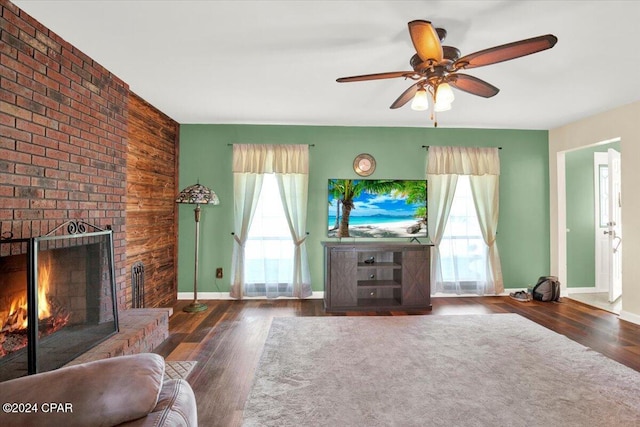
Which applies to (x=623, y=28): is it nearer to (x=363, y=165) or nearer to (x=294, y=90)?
(x=294, y=90)

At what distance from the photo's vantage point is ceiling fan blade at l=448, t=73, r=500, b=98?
2.29 m

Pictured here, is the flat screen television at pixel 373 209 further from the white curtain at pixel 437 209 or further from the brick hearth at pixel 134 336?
the brick hearth at pixel 134 336

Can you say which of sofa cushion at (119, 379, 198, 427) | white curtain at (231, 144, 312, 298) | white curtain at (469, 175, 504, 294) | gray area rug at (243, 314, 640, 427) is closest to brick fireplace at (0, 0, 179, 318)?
white curtain at (231, 144, 312, 298)

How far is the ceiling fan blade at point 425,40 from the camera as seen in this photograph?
1.68 meters

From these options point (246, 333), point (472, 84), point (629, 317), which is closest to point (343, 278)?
point (246, 333)

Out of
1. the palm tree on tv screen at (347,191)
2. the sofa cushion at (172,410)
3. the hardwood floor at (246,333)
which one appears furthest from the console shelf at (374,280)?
the sofa cushion at (172,410)

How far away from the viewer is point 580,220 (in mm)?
5152

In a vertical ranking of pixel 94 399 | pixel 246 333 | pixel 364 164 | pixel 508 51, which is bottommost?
pixel 246 333

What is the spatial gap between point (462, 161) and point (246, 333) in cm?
381

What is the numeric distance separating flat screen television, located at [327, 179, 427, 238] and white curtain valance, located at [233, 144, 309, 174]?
54cm

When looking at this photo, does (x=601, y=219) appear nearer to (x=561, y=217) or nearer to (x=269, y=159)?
(x=561, y=217)

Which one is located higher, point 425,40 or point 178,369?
point 425,40

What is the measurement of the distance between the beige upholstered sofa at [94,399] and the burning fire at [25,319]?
4.33ft

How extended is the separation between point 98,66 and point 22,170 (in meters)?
1.25
